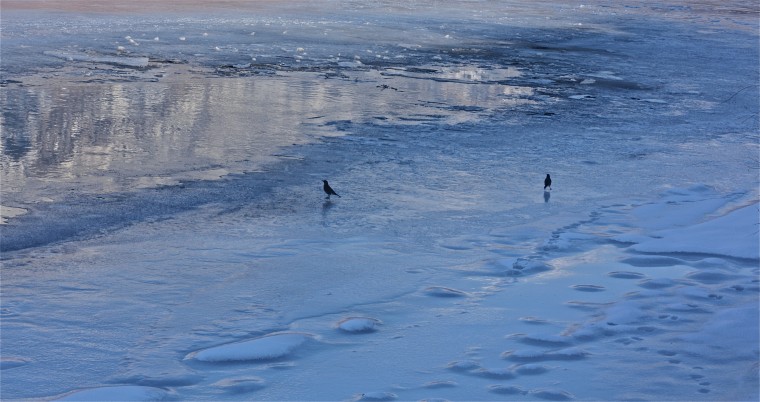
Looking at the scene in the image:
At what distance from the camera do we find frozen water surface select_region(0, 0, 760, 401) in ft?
13.7

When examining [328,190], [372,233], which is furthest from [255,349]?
[328,190]

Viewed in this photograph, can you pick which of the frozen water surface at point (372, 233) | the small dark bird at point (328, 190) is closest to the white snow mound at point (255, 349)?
the frozen water surface at point (372, 233)

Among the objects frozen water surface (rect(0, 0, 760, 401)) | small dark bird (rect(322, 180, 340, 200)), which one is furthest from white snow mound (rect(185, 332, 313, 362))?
small dark bird (rect(322, 180, 340, 200))

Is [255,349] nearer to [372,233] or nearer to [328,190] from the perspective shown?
[372,233]

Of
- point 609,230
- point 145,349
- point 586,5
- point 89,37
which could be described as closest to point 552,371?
point 145,349

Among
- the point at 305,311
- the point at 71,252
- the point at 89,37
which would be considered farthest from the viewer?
the point at 89,37

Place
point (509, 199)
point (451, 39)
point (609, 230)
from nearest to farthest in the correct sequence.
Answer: point (609, 230) → point (509, 199) → point (451, 39)

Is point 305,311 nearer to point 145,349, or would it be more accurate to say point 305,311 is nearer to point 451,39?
point 145,349

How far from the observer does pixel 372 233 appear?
241 inches

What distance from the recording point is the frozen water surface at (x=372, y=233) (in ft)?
13.7

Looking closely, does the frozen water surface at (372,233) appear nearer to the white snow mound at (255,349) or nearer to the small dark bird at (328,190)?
the white snow mound at (255,349)

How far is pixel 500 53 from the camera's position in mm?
15609

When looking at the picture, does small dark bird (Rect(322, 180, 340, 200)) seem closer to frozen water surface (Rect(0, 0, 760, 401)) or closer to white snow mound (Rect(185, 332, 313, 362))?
frozen water surface (Rect(0, 0, 760, 401))

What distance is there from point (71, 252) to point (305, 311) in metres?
1.67
